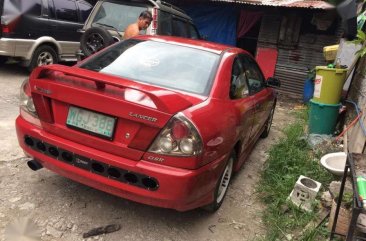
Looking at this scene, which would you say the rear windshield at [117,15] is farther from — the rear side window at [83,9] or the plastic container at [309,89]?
the plastic container at [309,89]

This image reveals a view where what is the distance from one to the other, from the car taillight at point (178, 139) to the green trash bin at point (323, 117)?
3.81 metres

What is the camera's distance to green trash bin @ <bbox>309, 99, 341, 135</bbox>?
18.3 ft

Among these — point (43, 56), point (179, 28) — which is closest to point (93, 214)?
point (179, 28)

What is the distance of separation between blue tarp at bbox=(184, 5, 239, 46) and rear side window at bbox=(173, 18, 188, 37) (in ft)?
13.8

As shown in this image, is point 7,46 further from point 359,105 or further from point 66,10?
point 359,105

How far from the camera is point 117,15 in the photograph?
669cm

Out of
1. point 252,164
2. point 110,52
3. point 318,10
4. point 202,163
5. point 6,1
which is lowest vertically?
point 252,164

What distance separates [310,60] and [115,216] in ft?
30.1

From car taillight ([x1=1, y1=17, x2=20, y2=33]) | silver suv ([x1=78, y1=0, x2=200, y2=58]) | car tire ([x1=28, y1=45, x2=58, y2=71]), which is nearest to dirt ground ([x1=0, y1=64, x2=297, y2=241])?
silver suv ([x1=78, y1=0, x2=200, y2=58])

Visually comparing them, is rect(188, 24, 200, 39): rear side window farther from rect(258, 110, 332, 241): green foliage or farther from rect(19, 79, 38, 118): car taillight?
rect(19, 79, 38, 118): car taillight

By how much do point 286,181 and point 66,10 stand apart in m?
6.81

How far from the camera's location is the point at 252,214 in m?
3.41

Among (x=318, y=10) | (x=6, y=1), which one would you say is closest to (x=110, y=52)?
(x=6, y=1)

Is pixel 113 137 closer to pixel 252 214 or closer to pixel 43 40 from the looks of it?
pixel 252 214
